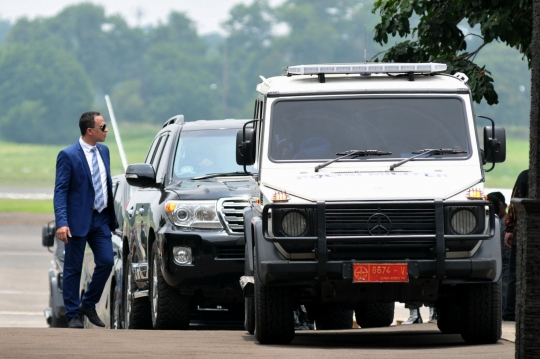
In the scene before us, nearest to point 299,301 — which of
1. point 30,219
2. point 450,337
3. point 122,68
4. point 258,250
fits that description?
point 258,250

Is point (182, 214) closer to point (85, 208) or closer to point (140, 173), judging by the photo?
point (140, 173)

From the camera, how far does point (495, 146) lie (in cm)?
1023

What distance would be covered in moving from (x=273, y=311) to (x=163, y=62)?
457 ft

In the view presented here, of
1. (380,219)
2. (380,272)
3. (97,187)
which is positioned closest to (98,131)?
(97,187)

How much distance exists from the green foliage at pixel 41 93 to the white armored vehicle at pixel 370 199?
12277 cm

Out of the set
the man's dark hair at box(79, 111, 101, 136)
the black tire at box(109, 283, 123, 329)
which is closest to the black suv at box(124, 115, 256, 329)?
the man's dark hair at box(79, 111, 101, 136)

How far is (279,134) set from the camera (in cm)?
1034

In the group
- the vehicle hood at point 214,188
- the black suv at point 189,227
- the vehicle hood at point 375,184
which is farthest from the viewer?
the vehicle hood at point 214,188

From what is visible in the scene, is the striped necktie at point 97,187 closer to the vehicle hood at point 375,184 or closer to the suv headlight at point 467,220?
the vehicle hood at point 375,184

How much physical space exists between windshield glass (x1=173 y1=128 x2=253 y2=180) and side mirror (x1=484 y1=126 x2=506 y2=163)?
3.15m

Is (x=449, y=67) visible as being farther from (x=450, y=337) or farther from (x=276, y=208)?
(x=276, y=208)

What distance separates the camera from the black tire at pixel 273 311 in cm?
989

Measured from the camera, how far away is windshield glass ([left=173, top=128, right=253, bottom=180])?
41.9 feet

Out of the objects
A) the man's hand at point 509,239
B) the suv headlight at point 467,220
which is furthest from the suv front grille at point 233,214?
the man's hand at point 509,239
